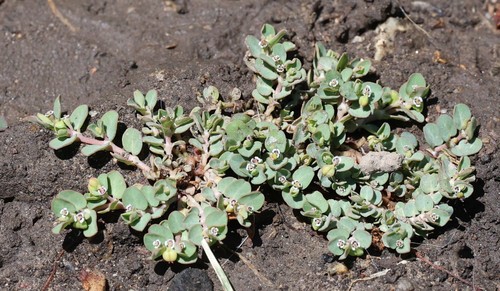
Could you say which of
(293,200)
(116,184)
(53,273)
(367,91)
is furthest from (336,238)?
(53,273)

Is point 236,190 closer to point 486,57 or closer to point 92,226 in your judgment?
point 92,226

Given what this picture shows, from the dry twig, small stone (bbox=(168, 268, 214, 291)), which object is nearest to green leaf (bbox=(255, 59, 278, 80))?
small stone (bbox=(168, 268, 214, 291))

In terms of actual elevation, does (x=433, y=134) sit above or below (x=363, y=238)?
A: above

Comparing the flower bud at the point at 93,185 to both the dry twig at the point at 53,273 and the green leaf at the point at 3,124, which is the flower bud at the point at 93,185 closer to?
the dry twig at the point at 53,273

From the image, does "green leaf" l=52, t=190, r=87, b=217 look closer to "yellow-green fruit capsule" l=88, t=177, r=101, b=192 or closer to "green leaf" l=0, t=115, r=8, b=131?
"yellow-green fruit capsule" l=88, t=177, r=101, b=192

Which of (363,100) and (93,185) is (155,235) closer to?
(93,185)

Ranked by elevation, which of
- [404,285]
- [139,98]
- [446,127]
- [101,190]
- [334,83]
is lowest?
[404,285]

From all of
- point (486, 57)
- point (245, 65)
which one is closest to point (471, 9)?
point (486, 57)
